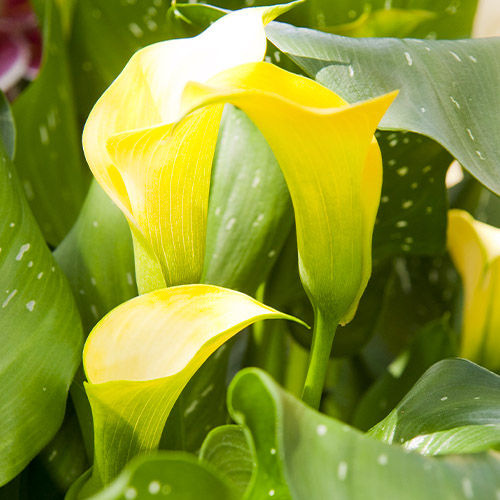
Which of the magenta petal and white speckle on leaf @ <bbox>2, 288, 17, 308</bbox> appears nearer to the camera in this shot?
white speckle on leaf @ <bbox>2, 288, 17, 308</bbox>

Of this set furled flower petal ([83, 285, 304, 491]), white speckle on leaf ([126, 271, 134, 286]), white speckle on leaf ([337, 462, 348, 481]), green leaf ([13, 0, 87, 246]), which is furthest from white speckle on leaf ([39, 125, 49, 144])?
white speckle on leaf ([337, 462, 348, 481])

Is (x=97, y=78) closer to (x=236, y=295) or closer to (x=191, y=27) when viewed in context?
(x=191, y=27)

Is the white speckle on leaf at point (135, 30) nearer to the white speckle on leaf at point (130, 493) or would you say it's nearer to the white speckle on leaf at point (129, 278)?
the white speckle on leaf at point (129, 278)

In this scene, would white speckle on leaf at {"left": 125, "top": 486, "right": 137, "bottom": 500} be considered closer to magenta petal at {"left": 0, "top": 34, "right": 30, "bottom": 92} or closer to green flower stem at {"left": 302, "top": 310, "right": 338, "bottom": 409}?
green flower stem at {"left": 302, "top": 310, "right": 338, "bottom": 409}

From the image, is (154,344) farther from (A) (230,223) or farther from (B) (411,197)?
(B) (411,197)

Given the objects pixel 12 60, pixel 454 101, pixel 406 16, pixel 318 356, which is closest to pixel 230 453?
pixel 318 356

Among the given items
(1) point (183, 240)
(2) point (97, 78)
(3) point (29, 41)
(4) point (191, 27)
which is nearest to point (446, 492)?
(1) point (183, 240)
